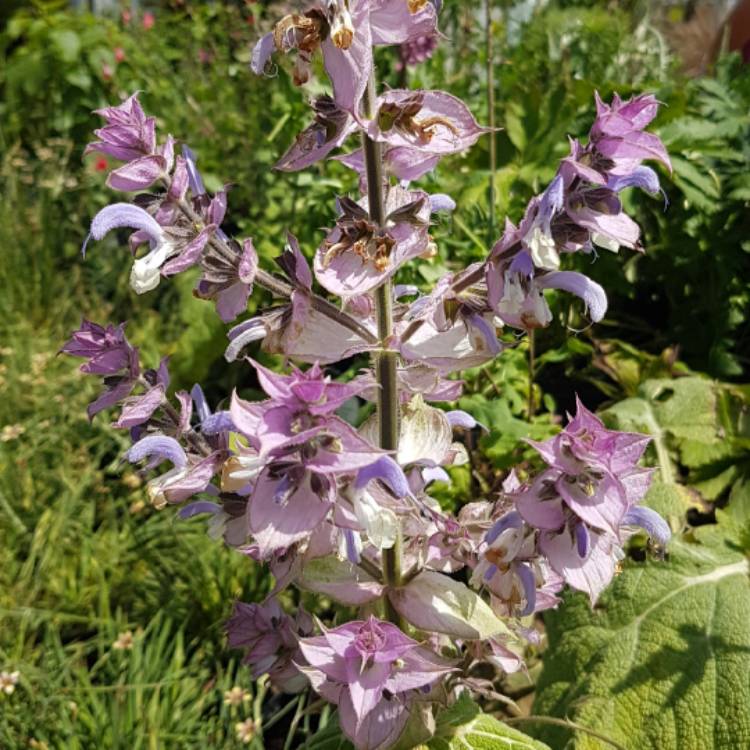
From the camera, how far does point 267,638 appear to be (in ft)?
4.30

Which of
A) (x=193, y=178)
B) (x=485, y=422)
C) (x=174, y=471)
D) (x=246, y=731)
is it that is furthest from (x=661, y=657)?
(x=193, y=178)

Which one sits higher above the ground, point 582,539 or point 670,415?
point 582,539

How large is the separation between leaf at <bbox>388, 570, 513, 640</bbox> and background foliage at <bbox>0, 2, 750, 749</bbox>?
23 centimetres

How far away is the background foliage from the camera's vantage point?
1.49 m

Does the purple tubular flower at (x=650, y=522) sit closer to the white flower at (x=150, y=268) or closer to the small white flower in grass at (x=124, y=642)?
the white flower at (x=150, y=268)

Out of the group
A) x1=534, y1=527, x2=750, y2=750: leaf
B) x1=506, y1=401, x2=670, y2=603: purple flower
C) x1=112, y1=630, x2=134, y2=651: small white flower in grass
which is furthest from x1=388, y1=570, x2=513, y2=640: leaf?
x1=112, y1=630, x2=134, y2=651: small white flower in grass

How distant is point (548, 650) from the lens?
1607mm

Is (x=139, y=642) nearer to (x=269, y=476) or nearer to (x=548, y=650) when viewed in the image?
(x=548, y=650)

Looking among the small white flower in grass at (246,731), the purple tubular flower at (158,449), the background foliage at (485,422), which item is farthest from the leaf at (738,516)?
the purple tubular flower at (158,449)

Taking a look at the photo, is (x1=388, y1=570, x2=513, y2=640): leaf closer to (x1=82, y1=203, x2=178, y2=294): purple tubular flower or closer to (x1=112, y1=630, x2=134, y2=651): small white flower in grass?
(x1=82, y1=203, x2=178, y2=294): purple tubular flower

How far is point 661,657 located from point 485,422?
0.58 metres

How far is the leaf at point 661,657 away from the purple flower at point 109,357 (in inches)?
39.3

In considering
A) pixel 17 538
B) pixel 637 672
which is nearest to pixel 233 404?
pixel 637 672

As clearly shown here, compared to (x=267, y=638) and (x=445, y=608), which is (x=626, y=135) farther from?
(x=267, y=638)
